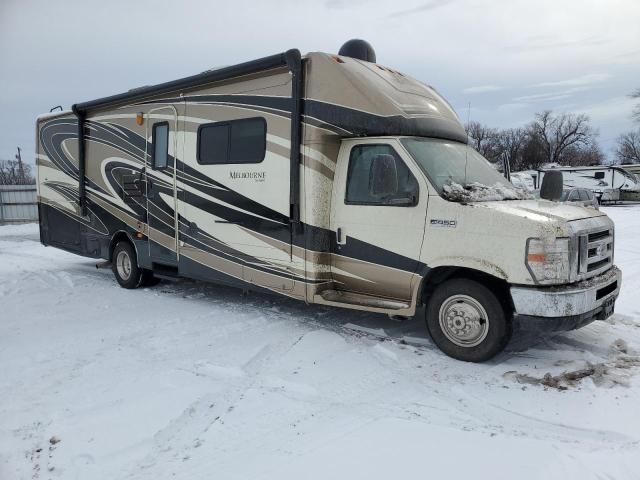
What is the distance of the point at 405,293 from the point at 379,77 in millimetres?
2524

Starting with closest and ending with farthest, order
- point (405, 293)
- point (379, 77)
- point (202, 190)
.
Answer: point (405, 293) → point (379, 77) → point (202, 190)

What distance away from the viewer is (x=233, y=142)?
6781 mm

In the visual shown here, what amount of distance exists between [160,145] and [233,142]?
68.3 inches

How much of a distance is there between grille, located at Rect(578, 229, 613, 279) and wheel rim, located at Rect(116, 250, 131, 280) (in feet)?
23.3

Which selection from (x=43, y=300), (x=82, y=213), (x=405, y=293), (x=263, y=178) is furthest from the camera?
(x=82, y=213)

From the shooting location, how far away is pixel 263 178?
6430 mm

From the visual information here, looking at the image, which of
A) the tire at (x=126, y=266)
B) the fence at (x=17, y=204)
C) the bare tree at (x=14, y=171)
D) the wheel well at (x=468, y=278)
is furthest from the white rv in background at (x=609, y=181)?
the bare tree at (x=14, y=171)

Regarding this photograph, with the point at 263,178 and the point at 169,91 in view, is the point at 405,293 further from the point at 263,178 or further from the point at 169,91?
the point at 169,91

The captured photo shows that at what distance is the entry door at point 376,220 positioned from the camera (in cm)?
532

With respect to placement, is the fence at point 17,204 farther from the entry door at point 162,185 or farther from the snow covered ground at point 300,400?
the snow covered ground at point 300,400

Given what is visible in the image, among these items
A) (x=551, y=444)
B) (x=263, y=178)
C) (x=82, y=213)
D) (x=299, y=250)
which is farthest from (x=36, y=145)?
(x=551, y=444)

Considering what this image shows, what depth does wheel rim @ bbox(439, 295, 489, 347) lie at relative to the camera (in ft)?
16.4

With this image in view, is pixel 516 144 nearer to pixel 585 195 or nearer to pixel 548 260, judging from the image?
pixel 585 195

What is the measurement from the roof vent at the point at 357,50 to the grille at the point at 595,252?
3573 millimetres
